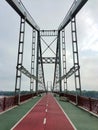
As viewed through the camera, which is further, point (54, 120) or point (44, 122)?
point (54, 120)

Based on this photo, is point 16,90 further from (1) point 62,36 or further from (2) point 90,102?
(1) point 62,36

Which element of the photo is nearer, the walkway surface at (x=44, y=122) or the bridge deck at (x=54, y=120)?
the walkway surface at (x=44, y=122)

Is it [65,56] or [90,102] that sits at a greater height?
[65,56]

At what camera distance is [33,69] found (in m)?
70.7

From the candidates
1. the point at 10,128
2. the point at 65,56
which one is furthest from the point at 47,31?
the point at 10,128

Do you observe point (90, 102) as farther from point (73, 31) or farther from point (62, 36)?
point (62, 36)

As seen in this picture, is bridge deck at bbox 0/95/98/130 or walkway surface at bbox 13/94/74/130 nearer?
walkway surface at bbox 13/94/74/130

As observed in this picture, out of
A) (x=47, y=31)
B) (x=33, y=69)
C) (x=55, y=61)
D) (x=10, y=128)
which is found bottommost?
(x=10, y=128)

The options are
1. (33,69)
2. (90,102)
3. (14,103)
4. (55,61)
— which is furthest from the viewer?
(55,61)

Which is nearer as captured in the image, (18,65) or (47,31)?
(18,65)

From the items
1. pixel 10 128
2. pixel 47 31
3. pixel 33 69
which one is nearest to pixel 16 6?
pixel 10 128

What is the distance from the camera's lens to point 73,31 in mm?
37250

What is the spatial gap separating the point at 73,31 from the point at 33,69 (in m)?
35.2

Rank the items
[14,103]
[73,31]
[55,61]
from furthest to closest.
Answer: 1. [55,61]
2. [73,31]
3. [14,103]
